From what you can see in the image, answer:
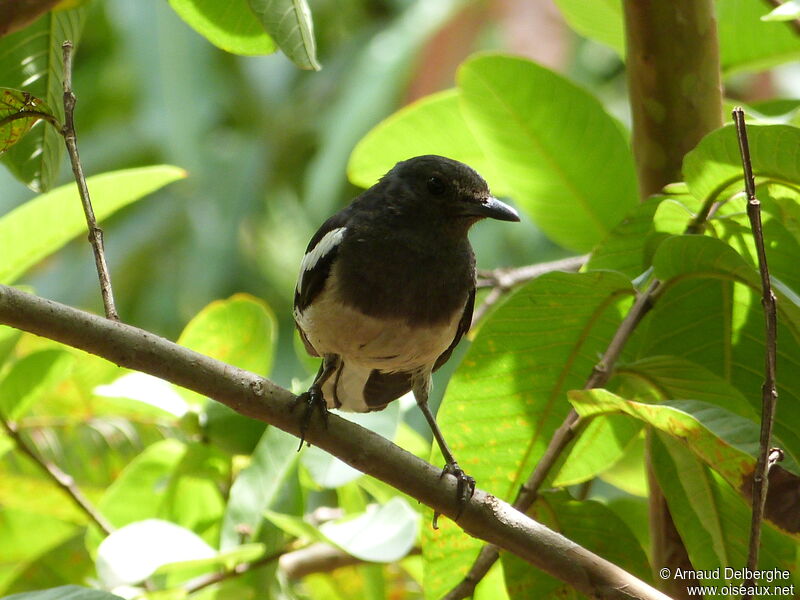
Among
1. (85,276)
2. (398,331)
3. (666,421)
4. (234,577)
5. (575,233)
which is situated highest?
(85,276)

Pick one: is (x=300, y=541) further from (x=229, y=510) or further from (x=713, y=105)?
(x=713, y=105)

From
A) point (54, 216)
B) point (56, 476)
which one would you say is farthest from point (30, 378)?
point (54, 216)

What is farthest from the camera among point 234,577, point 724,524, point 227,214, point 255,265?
point 255,265

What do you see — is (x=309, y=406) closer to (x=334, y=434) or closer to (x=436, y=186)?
(x=334, y=434)

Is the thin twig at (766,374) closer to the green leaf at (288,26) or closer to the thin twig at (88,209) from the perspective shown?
the green leaf at (288,26)

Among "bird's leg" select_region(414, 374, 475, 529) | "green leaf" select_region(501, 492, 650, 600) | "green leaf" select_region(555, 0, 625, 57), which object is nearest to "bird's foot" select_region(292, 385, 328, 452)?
"bird's leg" select_region(414, 374, 475, 529)

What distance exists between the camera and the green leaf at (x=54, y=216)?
2.21 m

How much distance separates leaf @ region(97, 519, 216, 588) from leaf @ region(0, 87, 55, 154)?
0.85 m

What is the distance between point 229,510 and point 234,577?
0.16 meters

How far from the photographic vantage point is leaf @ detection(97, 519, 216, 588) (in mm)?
1919

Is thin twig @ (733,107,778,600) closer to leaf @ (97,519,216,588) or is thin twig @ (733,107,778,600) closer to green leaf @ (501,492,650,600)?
green leaf @ (501,492,650,600)

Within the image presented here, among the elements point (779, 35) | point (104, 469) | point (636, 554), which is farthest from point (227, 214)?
point (636, 554)

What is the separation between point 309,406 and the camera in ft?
6.43

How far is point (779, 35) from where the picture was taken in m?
2.64
